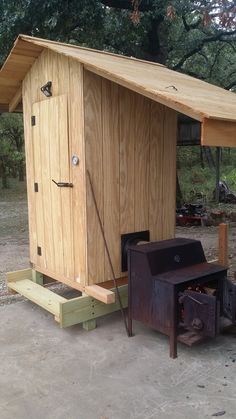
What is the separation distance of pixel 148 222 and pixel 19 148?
18.7m

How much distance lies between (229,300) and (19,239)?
17.9ft

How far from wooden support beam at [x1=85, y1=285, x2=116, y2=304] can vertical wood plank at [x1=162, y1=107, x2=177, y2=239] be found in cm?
105

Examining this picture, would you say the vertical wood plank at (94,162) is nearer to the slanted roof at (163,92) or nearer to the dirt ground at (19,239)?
the slanted roof at (163,92)

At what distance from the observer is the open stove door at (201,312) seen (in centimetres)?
278

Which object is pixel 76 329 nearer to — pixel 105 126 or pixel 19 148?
pixel 105 126

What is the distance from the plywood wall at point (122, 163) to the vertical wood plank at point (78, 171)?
47 mm

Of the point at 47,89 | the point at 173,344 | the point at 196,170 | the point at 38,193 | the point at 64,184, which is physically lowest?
the point at 173,344

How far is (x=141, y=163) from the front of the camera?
12.5ft

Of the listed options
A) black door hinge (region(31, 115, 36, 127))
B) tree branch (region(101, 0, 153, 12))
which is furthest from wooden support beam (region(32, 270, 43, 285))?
tree branch (region(101, 0, 153, 12))

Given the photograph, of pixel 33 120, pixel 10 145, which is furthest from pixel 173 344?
pixel 10 145

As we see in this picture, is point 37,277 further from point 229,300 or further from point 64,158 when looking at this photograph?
point 229,300

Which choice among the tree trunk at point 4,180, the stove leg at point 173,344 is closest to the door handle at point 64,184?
the stove leg at point 173,344

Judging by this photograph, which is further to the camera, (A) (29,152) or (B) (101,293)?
(A) (29,152)

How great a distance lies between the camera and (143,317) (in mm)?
3193
